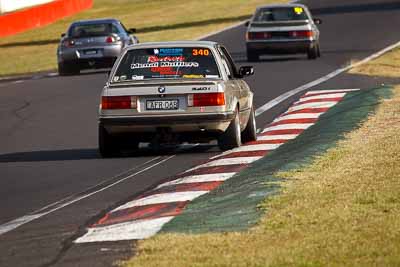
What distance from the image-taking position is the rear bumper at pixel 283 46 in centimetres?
3422

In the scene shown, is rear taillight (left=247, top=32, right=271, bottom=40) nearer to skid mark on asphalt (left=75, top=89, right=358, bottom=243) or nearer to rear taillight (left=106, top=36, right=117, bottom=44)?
rear taillight (left=106, top=36, right=117, bottom=44)

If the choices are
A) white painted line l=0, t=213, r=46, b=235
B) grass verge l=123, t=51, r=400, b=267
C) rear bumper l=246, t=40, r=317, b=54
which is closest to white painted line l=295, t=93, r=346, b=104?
grass verge l=123, t=51, r=400, b=267

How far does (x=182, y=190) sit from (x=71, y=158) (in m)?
4.55

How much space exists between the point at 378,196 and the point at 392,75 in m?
18.8

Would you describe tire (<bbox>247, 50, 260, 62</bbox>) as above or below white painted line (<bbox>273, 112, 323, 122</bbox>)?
below

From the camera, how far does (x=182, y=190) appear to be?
11625 millimetres

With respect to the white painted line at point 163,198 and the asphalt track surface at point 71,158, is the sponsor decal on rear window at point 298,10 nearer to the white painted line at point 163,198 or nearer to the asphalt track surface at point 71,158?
the asphalt track surface at point 71,158

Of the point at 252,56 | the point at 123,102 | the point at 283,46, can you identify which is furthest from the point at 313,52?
A: the point at 123,102

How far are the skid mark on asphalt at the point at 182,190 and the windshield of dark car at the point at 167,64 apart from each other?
3.37ft

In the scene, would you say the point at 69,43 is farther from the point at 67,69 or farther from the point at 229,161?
the point at 229,161

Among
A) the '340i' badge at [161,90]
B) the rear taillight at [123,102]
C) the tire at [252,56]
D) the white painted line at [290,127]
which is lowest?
the tire at [252,56]

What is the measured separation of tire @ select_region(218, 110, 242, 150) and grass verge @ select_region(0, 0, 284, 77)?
72.8 ft

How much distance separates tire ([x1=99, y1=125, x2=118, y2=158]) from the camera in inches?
605

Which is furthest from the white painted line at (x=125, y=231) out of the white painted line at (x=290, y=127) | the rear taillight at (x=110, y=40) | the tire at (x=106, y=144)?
the rear taillight at (x=110, y=40)
